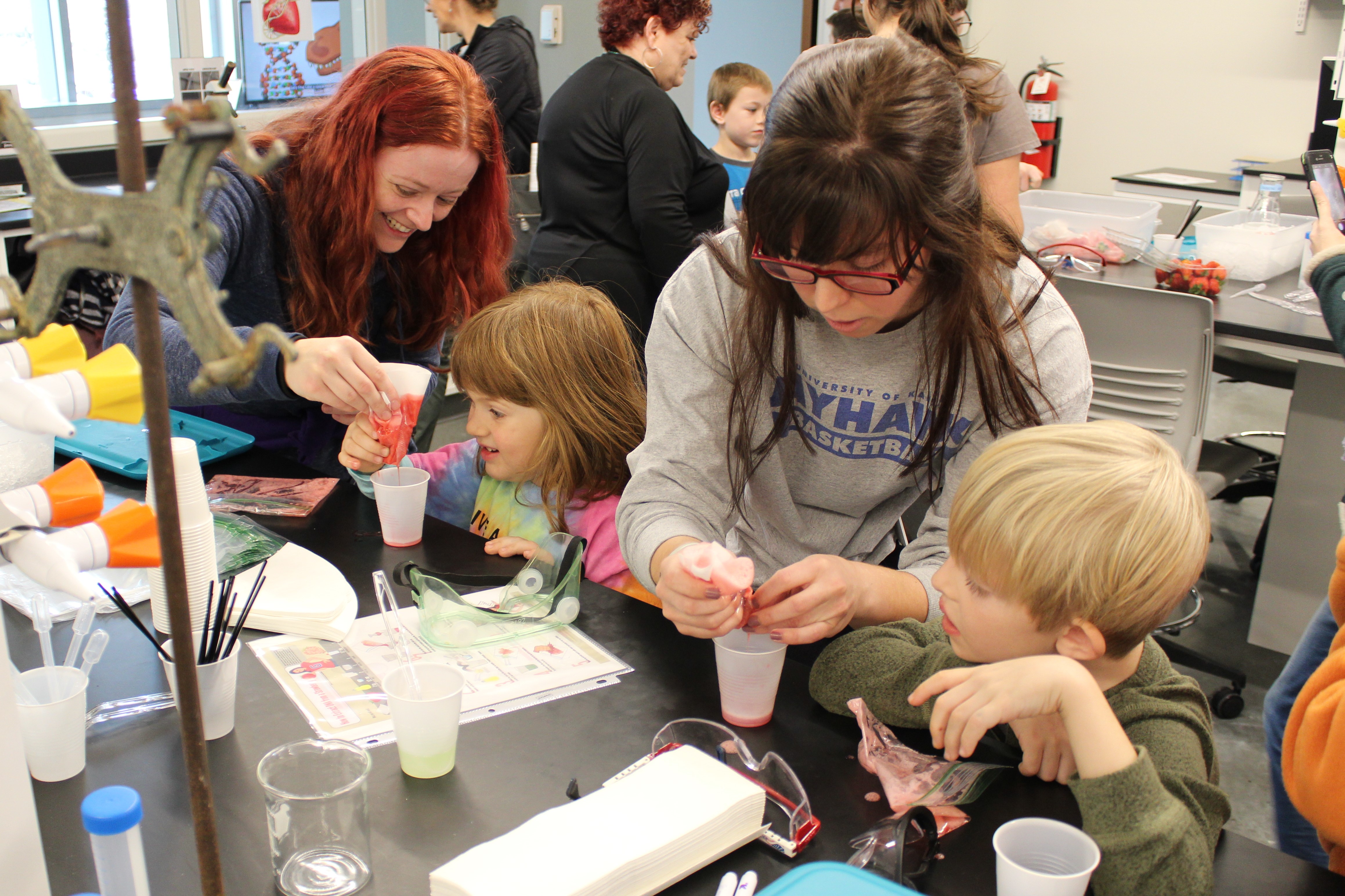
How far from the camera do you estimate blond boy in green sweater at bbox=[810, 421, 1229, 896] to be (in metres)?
0.88

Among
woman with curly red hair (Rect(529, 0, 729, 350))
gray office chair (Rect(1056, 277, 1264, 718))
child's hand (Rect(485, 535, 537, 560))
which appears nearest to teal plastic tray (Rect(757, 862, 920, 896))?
child's hand (Rect(485, 535, 537, 560))

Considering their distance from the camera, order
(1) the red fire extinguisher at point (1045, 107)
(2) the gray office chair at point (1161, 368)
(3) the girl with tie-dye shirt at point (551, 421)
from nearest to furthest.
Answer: (3) the girl with tie-dye shirt at point (551, 421) → (2) the gray office chair at point (1161, 368) → (1) the red fire extinguisher at point (1045, 107)

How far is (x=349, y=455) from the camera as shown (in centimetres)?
167

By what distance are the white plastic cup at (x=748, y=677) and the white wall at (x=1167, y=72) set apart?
5.25 metres

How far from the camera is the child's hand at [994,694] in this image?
0.92m

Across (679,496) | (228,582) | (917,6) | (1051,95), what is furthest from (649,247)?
(1051,95)

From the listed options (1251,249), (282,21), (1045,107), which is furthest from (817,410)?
(1045,107)

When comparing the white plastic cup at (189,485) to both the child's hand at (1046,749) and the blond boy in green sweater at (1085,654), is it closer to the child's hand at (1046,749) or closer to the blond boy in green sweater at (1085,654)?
the blond boy in green sweater at (1085,654)

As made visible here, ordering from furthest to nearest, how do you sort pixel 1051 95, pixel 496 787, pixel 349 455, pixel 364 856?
pixel 1051 95 → pixel 349 455 → pixel 496 787 → pixel 364 856

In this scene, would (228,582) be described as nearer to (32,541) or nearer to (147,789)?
(147,789)

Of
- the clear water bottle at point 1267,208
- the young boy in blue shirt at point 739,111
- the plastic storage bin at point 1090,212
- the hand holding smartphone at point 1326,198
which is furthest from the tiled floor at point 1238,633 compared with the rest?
the young boy in blue shirt at point 739,111

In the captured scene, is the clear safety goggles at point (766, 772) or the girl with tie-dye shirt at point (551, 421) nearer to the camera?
the clear safety goggles at point (766, 772)

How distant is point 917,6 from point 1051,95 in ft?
13.6

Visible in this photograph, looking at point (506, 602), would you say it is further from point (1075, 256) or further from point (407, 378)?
point (1075, 256)
